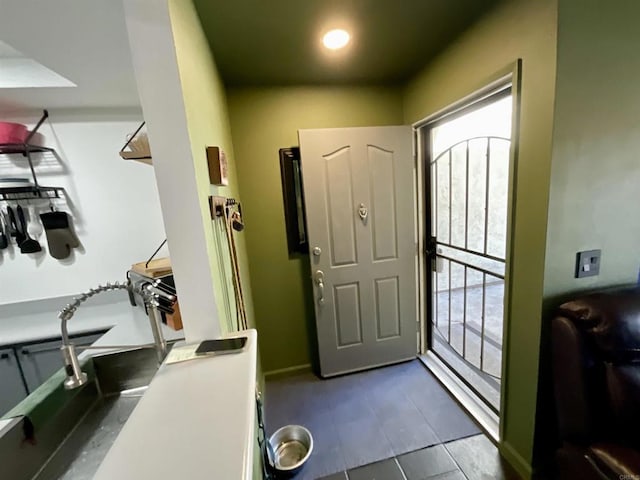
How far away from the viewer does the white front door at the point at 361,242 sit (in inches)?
76.8

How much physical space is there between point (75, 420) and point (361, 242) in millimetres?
1720

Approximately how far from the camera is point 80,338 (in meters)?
1.64

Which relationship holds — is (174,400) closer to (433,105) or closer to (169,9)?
(169,9)

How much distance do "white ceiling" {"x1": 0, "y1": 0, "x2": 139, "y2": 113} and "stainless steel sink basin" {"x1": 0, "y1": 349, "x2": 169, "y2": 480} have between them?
50.9 inches

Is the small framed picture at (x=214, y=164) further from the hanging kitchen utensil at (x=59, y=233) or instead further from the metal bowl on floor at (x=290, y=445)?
the hanging kitchen utensil at (x=59, y=233)

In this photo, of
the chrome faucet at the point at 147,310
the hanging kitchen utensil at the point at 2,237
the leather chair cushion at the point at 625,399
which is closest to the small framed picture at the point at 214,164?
the chrome faucet at the point at 147,310

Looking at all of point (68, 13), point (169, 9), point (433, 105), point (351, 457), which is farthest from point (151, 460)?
point (433, 105)

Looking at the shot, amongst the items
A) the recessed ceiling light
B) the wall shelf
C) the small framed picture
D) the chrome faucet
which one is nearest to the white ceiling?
the wall shelf

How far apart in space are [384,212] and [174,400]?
5.69 ft

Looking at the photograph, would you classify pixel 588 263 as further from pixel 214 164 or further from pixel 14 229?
pixel 14 229

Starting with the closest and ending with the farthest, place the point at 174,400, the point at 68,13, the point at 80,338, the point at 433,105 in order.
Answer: the point at 174,400 → the point at 68,13 → the point at 80,338 → the point at 433,105

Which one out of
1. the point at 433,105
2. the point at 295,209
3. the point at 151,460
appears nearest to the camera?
the point at 151,460

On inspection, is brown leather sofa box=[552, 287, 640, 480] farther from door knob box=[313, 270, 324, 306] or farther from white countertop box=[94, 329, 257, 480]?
door knob box=[313, 270, 324, 306]

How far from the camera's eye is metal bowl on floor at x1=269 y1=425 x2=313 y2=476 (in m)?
1.51
